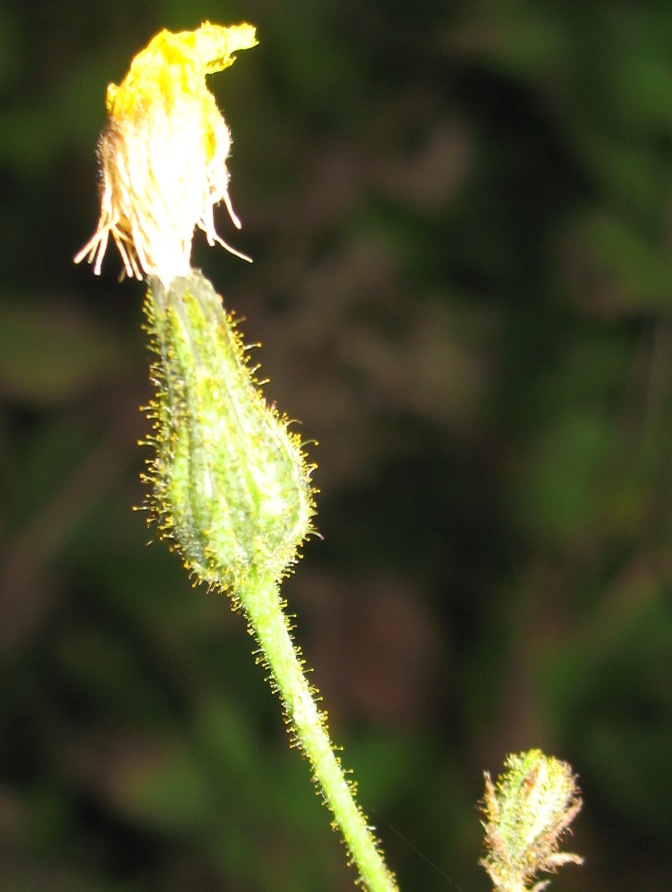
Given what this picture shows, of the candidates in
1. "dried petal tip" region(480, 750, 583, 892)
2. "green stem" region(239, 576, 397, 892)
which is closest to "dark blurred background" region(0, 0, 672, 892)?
"dried petal tip" region(480, 750, 583, 892)

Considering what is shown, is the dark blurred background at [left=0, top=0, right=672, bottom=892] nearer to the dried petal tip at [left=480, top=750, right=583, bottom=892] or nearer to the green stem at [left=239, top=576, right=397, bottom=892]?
the dried petal tip at [left=480, top=750, right=583, bottom=892]

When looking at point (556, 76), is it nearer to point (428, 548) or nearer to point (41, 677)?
point (428, 548)

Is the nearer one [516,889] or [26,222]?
[516,889]

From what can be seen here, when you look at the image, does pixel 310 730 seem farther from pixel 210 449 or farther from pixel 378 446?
pixel 378 446

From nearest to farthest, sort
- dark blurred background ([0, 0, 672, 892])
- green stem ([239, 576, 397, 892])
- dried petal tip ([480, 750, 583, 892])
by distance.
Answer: green stem ([239, 576, 397, 892]) → dried petal tip ([480, 750, 583, 892]) → dark blurred background ([0, 0, 672, 892])

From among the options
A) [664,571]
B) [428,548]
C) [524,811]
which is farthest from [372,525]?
[524,811]

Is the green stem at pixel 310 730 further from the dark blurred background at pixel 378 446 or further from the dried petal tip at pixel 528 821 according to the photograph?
the dark blurred background at pixel 378 446

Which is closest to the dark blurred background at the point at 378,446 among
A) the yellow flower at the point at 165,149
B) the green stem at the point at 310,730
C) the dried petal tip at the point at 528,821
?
the dried petal tip at the point at 528,821
